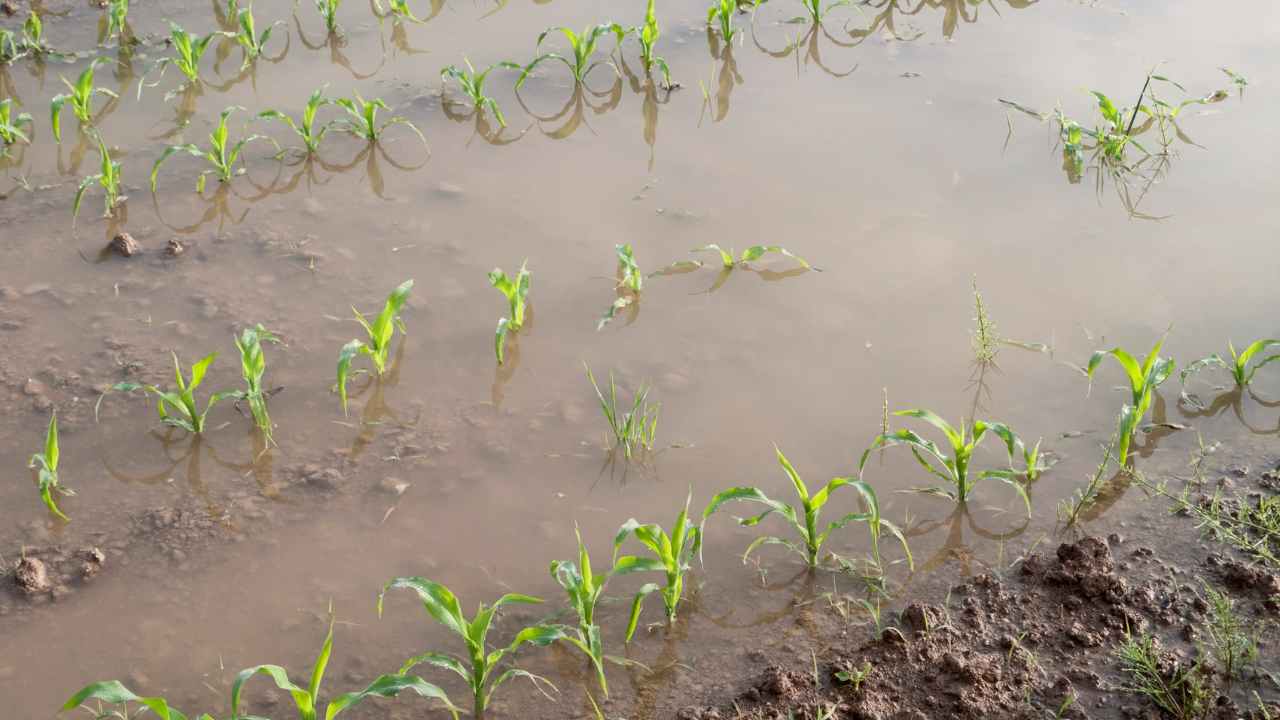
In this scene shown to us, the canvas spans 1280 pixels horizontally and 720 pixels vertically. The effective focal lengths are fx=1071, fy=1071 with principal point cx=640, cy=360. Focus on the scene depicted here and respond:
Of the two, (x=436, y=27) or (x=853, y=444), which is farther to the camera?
(x=436, y=27)

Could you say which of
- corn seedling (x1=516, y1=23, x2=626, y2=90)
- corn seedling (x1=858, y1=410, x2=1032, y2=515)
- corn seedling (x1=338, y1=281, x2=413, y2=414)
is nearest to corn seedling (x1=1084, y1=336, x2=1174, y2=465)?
corn seedling (x1=858, y1=410, x2=1032, y2=515)

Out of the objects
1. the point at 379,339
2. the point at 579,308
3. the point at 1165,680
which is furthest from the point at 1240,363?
the point at 379,339

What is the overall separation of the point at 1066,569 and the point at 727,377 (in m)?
1.44

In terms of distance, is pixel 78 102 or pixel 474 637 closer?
pixel 474 637

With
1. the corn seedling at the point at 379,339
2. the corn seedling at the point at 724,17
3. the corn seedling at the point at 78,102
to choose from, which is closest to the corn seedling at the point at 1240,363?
the corn seedling at the point at 379,339

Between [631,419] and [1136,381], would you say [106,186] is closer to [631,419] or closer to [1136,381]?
[631,419]

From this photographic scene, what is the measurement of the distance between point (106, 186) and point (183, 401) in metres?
1.65

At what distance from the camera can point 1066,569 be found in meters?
3.30

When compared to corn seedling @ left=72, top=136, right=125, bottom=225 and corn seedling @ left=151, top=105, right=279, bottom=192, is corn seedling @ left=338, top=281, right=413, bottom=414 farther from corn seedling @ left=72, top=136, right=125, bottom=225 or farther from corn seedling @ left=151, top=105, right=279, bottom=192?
corn seedling @ left=72, top=136, right=125, bottom=225

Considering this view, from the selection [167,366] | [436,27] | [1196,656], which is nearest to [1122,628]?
[1196,656]

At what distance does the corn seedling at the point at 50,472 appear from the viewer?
3494mm

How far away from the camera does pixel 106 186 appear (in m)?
4.91

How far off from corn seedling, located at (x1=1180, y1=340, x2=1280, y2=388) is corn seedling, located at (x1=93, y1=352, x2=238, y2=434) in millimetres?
3552

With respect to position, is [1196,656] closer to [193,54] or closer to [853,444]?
[853,444]
